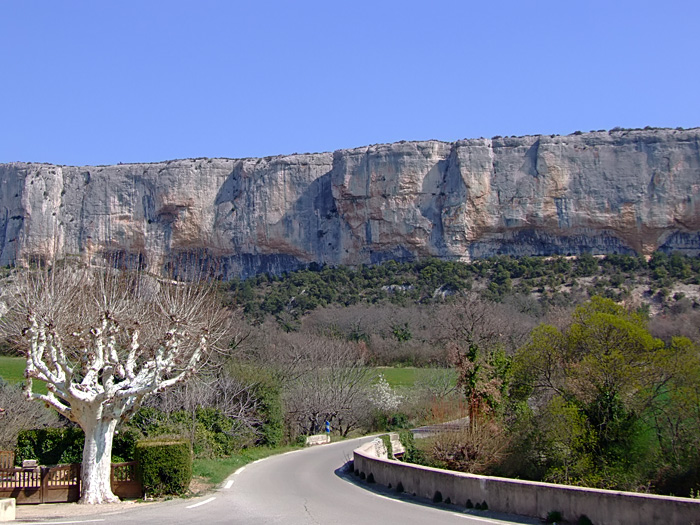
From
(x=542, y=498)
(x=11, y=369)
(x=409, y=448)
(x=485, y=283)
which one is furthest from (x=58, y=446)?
(x=485, y=283)

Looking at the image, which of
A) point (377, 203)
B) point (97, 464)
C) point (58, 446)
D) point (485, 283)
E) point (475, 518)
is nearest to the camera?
point (475, 518)

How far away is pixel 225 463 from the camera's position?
813 inches

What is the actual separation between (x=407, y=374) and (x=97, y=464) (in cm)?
3469

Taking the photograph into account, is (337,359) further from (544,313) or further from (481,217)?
(481,217)

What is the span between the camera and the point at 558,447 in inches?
609

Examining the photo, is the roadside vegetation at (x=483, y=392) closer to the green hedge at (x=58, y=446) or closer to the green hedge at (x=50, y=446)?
the green hedge at (x=58, y=446)

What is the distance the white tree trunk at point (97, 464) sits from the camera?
42.1ft

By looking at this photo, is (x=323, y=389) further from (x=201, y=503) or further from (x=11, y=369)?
(x=201, y=503)

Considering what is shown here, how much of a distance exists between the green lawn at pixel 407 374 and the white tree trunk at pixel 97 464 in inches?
1081

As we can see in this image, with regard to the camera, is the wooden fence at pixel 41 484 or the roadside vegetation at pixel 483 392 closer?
the wooden fence at pixel 41 484

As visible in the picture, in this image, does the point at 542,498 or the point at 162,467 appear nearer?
the point at 542,498

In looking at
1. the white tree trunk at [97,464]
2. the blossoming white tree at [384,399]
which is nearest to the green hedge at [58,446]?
the white tree trunk at [97,464]

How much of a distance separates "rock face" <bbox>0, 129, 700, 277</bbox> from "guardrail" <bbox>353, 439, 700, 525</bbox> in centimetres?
5136

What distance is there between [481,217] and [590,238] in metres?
10.7
